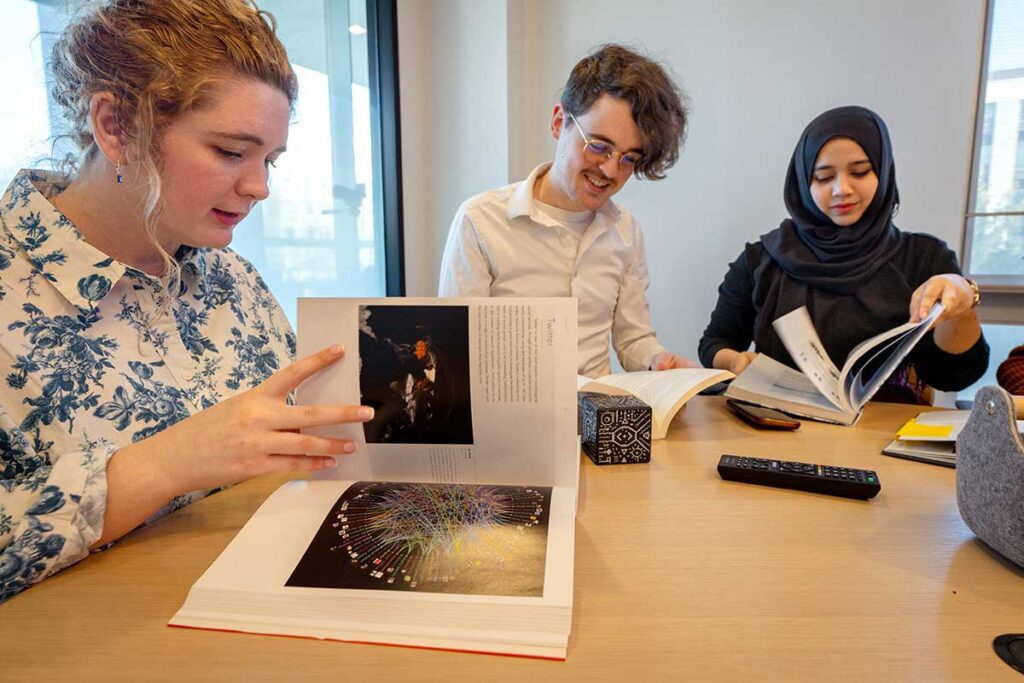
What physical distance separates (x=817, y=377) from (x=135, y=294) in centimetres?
109

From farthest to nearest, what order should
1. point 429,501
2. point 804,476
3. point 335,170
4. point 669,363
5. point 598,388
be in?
point 335,170 → point 669,363 → point 598,388 → point 804,476 → point 429,501

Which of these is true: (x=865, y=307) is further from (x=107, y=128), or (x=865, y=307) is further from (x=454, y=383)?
(x=107, y=128)

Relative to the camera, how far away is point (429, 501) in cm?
62

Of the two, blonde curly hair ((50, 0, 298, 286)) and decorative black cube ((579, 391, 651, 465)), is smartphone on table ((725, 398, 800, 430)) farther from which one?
blonde curly hair ((50, 0, 298, 286))

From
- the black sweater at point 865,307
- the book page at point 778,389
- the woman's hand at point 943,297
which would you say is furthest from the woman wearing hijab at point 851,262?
the woman's hand at point 943,297

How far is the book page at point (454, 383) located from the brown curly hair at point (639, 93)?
0.87m

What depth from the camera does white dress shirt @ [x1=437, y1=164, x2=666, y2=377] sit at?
1.48 m

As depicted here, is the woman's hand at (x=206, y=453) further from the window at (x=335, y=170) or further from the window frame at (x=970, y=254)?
the window frame at (x=970, y=254)

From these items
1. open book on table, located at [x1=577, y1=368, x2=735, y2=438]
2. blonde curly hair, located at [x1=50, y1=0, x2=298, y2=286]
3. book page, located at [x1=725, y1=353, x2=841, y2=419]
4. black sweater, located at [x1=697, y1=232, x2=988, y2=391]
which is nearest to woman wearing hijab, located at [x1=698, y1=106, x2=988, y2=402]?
black sweater, located at [x1=697, y1=232, x2=988, y2=391]

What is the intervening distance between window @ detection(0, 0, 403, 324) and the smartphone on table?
4.08 feet

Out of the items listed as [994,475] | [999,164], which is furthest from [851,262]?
[994,475]

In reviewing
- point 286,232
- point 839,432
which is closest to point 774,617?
point 839,432

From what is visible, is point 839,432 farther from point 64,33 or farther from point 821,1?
point 821,1

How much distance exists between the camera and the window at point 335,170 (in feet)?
6.00
